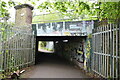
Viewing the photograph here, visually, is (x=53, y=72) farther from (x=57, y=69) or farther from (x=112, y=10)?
(x=112, y=10)

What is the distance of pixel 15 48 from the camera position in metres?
6.05

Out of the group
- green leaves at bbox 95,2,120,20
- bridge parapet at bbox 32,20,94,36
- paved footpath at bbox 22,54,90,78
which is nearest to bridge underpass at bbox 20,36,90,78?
paved footpath at bbox 22,54,90,78

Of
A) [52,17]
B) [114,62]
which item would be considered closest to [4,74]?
[114,62]

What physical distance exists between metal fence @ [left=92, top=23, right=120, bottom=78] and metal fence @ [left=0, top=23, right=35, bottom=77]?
16.2 feet

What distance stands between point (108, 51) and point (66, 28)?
3.96 m

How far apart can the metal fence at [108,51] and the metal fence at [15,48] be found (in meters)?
4.94

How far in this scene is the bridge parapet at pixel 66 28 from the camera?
7.15 metres

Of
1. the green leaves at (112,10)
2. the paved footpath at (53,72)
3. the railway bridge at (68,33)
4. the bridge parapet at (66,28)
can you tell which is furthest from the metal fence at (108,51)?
the bridge parapet at (66,28)

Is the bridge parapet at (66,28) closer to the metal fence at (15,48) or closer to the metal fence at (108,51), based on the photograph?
the metal fence at (15,48)

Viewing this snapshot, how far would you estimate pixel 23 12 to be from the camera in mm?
10242

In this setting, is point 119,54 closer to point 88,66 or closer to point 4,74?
point 88,66

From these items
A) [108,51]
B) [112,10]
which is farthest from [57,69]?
[112,10]

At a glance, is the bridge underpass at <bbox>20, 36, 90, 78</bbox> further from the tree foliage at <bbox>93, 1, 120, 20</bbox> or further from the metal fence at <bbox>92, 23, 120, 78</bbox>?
the tree foliage at <bbox>93, 1, 120, 20</bbox>

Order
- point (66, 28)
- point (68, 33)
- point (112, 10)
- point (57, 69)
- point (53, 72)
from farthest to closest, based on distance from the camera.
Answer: point (66, 28), point (68, 33), point (57, 69), point (53, 72), point (112, 10)
